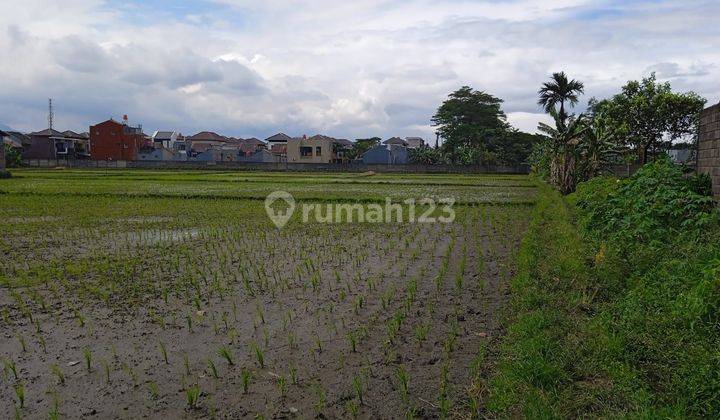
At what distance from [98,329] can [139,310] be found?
619 millimetres

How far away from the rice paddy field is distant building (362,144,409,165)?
182ft

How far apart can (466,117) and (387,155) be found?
34.5ft

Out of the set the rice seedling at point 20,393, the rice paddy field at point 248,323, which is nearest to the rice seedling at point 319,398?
the rice paddy field at point 248,323

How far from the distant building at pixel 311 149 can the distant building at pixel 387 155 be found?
471 cm

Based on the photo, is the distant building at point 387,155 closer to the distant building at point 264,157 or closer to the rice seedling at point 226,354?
the distant building at point 264,157

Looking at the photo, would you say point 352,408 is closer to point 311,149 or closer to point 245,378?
point 245,378

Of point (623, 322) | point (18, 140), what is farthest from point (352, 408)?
point (18, 140)

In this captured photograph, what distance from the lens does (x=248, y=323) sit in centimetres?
516

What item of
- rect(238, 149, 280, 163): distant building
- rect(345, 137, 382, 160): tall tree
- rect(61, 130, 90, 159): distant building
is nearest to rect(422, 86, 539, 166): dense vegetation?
rect(345, 137, 382, 160): tall tree

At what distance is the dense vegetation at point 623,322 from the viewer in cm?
335

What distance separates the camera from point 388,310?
219 inches

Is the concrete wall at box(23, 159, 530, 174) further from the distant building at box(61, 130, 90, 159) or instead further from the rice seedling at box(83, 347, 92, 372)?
the rice seedling at box(83, 347, 92, 372)

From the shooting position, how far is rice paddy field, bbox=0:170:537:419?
3.58 meters

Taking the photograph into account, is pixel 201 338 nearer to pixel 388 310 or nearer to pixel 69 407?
pixel 69 407
